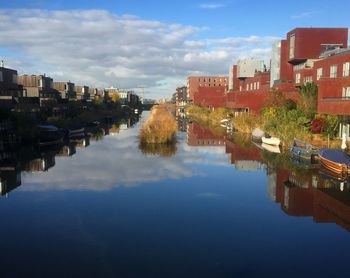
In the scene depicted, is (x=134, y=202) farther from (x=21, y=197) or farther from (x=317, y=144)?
(x=317, y=144)

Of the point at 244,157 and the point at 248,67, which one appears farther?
the point at 248,67

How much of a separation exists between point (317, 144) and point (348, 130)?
8.96ft

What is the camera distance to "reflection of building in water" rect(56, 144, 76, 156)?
35.8 metres

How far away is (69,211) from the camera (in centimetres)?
1719

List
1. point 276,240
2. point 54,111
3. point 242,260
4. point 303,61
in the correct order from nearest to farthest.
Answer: point 242,260 < point 276,240 < point 303,61 < point 54,111

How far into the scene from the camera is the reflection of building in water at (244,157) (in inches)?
1134

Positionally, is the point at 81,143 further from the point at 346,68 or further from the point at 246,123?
the point at 346,68

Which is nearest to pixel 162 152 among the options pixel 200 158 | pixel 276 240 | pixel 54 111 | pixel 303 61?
pixel 200 158

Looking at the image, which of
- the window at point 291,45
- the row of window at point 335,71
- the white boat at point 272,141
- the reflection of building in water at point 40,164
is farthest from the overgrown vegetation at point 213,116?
the reflection of building in water at point 40,164

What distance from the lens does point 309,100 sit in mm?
39656

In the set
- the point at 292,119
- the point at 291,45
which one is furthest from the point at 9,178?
the point at 291,45

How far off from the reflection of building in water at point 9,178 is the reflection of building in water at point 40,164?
3.02ft

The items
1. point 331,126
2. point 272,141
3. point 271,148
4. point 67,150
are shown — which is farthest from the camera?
point 67,150

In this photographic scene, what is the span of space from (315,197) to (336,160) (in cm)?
560
